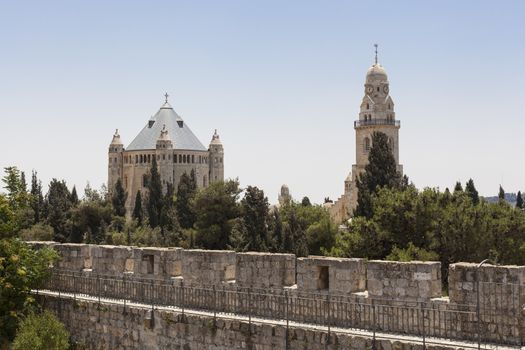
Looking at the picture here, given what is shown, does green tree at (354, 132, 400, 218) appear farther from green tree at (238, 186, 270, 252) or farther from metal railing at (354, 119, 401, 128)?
metal railing at (354, 119, 401, 128)

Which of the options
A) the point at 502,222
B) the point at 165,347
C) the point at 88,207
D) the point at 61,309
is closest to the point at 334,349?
the point at 165,347

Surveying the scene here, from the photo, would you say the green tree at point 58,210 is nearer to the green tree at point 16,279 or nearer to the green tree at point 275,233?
the green tree at point 275,233

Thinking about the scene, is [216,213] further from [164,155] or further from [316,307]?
[164,155]

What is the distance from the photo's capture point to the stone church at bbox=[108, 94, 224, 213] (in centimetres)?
12706

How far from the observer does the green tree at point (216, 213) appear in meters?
62.5

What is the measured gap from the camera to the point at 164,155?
12656 cm

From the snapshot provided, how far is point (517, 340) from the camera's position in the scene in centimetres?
973

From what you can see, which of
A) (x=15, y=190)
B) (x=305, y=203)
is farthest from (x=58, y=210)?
(x=15, y=190)

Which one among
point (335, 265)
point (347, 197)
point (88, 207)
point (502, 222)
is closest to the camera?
point (335, 265)

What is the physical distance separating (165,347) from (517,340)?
231 inches

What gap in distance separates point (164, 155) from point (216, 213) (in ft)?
205

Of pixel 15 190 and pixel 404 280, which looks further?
pixel 15 190

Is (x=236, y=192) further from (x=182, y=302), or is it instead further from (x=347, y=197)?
(x=182, y=302)

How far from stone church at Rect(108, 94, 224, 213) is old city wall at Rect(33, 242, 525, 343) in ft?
366
